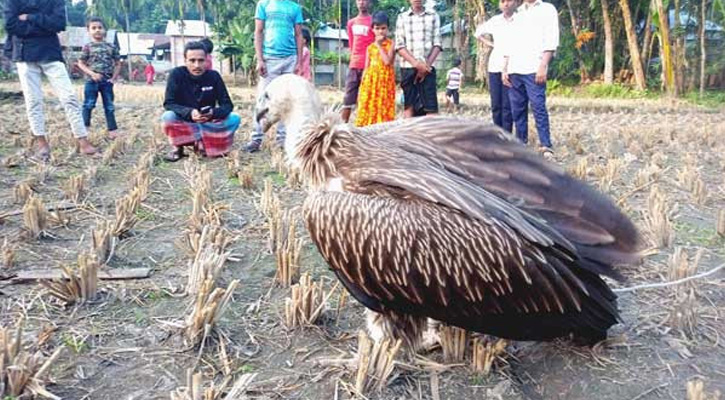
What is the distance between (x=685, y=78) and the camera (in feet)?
77.2

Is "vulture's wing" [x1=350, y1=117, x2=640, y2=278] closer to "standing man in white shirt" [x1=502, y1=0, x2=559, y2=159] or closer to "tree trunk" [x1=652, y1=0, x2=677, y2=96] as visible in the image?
"standing man in white shirt" [x1=502, y1=0, x2=559, y2=159]

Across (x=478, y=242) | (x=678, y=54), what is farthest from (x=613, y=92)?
(x=478, y=242)

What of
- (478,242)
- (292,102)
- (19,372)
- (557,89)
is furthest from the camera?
(557,89)

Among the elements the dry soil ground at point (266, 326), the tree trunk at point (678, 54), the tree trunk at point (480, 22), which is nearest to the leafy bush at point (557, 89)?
the tree trunk at point (480, 22)

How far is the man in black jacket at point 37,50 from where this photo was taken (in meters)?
6.48

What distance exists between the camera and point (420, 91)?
741cm

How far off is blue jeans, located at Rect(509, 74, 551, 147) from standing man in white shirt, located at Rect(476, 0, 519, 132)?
0.28m

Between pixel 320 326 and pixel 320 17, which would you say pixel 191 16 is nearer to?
pixel 320 17

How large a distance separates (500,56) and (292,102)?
430 centimetres

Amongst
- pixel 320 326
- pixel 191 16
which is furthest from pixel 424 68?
pixel 191 16

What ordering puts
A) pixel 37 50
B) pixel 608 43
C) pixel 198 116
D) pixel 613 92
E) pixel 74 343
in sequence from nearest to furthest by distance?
pixel 74 343
pixel 37 50
pixel 198 116
pixel 613 92
pixel 608 43

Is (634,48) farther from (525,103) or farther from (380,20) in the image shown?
(380,20)

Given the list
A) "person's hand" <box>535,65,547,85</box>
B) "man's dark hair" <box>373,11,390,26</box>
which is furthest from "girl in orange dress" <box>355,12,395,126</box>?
"person's hand" <box>535,65,547,85</box>

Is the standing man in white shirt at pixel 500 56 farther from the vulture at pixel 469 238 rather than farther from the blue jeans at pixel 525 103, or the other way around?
the vulture at pixel 469 238
